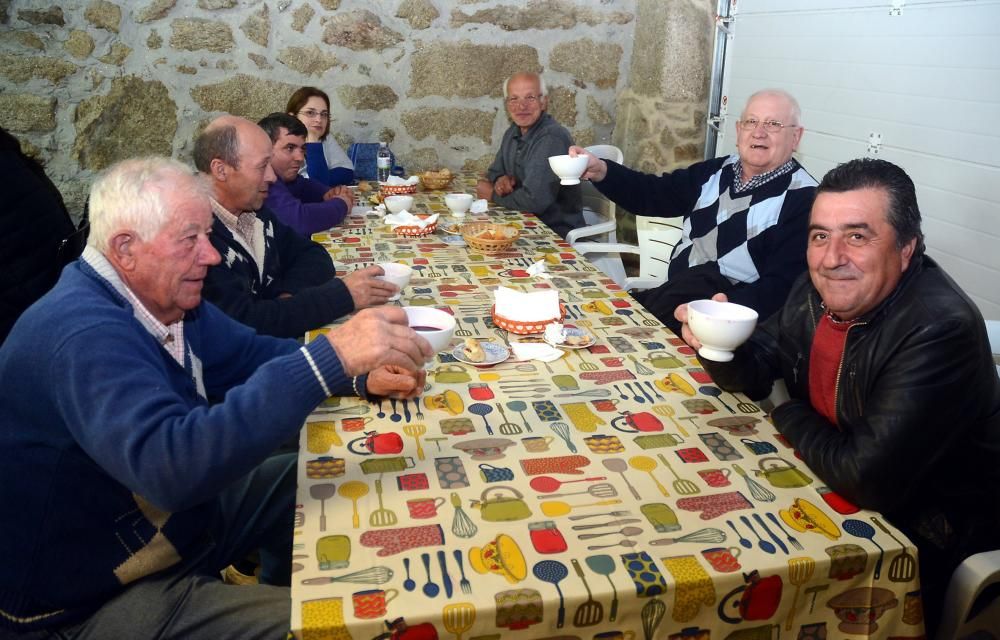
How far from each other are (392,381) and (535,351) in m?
0.43

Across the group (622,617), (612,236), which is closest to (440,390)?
(622,617)

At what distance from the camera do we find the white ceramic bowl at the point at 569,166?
2.76 metres

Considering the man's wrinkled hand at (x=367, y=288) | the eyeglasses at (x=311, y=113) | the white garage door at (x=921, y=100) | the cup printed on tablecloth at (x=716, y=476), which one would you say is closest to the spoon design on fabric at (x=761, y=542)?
the cup printed on tablecloth at (x=716, y=476)

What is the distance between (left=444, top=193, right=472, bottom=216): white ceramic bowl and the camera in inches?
132

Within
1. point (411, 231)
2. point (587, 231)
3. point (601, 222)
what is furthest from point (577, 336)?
point (601, 222)

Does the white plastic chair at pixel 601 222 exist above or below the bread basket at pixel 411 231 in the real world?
below

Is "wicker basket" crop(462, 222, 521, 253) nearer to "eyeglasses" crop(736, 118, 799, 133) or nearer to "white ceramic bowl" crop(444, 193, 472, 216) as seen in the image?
"white ceramic bowl" crop(444, 193, 472, 216)

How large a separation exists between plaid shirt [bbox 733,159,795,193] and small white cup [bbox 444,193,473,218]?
115 centimetres

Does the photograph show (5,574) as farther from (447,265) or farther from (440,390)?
(447,265)

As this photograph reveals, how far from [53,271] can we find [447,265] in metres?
1.32

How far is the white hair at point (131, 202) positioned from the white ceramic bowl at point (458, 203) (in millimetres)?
1993

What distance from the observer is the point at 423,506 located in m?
1.27

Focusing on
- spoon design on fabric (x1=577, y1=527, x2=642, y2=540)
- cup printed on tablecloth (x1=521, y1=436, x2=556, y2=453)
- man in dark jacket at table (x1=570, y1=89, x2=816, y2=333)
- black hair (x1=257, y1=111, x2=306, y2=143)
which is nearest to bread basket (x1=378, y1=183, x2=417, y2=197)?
black hair (x1=257, y1=111, x2=306, y2=143)

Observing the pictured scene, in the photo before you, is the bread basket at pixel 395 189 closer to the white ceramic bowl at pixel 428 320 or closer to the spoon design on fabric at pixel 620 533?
the white ceramic bowl at pixel 428 320
